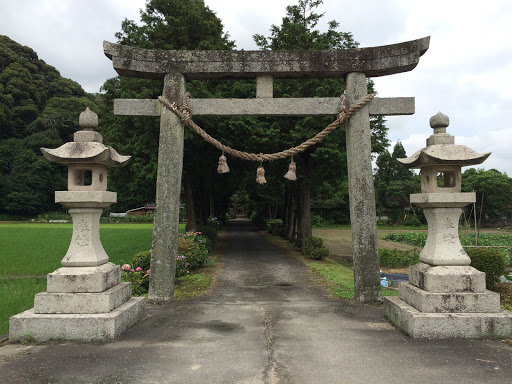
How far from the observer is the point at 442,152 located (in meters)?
4.86

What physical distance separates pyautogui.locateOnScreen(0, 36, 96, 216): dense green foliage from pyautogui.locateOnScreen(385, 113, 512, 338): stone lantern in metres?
48.4

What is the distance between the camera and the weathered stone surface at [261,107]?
21.6ft

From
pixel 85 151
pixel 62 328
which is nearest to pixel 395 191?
pixel 85 151

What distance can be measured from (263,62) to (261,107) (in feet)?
2.89

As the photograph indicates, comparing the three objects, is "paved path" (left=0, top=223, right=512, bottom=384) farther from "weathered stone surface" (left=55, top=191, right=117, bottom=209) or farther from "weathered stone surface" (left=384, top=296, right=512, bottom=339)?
"weathered stone surface" (left=55, top=191, right=117, bottom=209)

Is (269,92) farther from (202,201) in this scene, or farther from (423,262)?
(202,201)

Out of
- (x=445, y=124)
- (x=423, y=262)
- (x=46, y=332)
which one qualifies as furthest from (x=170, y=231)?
(x=445, y=124)

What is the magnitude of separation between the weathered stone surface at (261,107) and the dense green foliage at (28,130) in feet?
145

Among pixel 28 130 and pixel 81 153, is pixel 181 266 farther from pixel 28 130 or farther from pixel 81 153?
pixel 28 130

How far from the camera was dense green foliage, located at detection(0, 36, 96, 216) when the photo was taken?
156 ft

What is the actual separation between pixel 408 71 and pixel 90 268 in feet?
22.0

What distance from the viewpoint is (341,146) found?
511 inches

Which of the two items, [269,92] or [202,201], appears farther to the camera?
[202,201]

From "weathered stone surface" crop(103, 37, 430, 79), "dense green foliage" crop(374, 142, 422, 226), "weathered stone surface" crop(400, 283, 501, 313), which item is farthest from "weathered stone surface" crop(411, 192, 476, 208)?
"dense green foliage" crop(374, 142, 422, 226)
